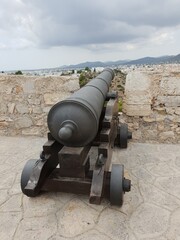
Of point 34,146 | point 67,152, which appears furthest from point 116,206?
point 34,146

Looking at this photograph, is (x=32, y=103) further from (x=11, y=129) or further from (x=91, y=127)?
(x=91, y=127)

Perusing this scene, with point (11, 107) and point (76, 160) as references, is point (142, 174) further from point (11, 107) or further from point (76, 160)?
point (11, 107)

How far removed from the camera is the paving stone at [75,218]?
2.21m

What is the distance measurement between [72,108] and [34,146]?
7.94ft

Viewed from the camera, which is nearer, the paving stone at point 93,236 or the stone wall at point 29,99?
the paving stone at point 93,236

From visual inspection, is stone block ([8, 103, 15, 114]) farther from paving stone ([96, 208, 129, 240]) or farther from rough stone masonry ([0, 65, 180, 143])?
paving stone ([96, 208, 129, 240])

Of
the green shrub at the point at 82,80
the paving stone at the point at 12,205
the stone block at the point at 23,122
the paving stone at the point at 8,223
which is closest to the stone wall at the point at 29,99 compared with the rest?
the stone block at the point at 23,122

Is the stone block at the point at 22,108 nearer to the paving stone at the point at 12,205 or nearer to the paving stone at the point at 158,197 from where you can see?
the paving stone at the point at 12,205

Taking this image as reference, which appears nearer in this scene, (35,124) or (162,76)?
(162,76)

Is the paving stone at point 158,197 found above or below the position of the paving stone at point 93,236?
below

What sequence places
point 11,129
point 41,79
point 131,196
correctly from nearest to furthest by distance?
point 131,196
point 41,79
point 11,129

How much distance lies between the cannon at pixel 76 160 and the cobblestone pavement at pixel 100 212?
144mm

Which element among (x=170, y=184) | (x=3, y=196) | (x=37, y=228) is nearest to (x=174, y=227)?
(x=170, y=184)

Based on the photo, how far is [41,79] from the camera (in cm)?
465
